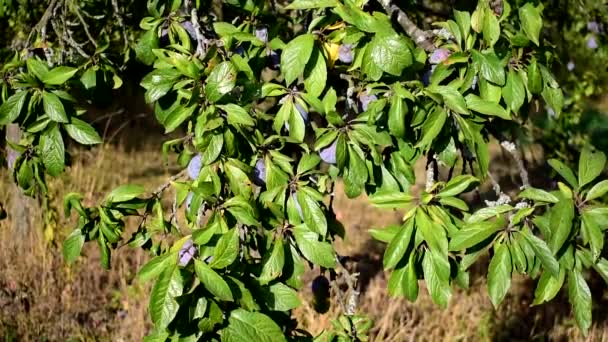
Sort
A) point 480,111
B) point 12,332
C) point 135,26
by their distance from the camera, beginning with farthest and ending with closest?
point 12,332 < point 135,26 < point 480,111

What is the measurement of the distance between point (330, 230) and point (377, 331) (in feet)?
5.77

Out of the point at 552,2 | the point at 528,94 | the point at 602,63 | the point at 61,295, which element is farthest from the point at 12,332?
the point at 602,63

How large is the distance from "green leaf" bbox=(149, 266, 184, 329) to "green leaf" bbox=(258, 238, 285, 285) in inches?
6.6

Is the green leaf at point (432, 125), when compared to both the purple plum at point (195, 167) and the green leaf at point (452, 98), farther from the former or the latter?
the purple plum at point (195, 167)

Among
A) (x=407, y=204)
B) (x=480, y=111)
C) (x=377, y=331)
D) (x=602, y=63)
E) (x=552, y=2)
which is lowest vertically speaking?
(x=377, y=331)

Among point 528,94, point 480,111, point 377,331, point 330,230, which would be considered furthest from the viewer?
point 377,331

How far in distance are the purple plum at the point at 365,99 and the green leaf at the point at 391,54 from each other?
→ 11 cm

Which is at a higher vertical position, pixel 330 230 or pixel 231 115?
pixel 231 115

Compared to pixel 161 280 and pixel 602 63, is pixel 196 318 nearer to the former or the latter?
pixel 161 280

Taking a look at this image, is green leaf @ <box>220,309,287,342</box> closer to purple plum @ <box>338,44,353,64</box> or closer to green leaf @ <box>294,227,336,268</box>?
green leaf @ <box>294,227,336,268</box>

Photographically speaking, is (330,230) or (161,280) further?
(330,230)

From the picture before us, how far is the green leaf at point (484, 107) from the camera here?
3.47 ft

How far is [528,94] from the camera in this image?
1.20 m

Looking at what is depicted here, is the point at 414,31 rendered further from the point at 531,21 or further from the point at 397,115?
the point at 397,115
